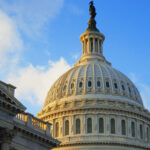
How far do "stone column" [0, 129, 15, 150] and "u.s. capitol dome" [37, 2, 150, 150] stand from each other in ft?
187

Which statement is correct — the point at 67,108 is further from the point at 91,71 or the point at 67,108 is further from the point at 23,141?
the point at 23,141

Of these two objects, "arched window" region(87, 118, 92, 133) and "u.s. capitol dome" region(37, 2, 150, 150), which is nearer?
"u.s. capitol dome" region(37, 2, 150, 150)

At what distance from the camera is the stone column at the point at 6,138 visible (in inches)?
1566

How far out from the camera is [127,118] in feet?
334

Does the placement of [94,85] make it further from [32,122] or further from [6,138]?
[6,138]

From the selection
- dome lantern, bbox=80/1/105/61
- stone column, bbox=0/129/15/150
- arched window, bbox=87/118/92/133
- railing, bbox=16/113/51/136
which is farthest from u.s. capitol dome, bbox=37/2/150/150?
stone column, bbox=0/129/15/150

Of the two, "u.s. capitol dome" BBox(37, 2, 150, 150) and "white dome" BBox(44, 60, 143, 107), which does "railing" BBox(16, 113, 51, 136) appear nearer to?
"u.s. capitol dome" BBox(37, 2, 150, 150)

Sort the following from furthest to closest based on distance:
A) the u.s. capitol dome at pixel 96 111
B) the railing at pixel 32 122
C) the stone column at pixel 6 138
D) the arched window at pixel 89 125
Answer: the arched window at pixel 89 125 → the u.s. capitol dome at pixel 96 111 → the railing at pixel 32 122 → the stone column at pixel 6 138

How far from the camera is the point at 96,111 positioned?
330 ft

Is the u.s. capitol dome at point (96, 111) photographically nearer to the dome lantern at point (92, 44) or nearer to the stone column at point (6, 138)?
the dome lantern at point (92, 44)

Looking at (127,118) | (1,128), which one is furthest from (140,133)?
(1,128)

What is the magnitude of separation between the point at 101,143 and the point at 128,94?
16.5 m

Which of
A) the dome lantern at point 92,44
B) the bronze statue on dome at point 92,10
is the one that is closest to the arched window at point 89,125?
the dome lantern at point 92,44

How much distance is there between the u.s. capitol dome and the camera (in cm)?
9738
